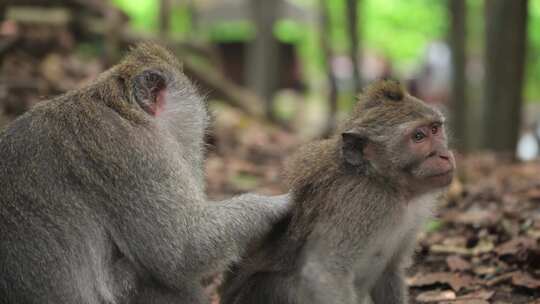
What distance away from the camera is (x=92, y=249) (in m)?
4.01

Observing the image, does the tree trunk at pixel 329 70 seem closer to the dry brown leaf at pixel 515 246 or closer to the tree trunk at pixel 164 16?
the tree trunk at pixel 164 16

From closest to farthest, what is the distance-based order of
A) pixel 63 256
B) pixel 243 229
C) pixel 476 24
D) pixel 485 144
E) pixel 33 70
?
pixel 63 256 → pixel 243 229 → pixel 33 70 → pixel 485 144 → pixel 476 24

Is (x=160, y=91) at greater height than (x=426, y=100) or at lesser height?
greater

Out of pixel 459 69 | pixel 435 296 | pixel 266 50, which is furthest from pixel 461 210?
pixel 266 50

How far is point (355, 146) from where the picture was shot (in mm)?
4512

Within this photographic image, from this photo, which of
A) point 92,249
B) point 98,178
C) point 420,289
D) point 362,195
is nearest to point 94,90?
point 98,178

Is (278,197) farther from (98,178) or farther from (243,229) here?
(98,178)

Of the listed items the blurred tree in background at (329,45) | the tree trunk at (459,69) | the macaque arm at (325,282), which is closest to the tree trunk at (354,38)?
the blurred tree in background at (329,45)

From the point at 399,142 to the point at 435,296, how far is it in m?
1.29

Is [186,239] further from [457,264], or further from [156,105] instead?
[457,264]

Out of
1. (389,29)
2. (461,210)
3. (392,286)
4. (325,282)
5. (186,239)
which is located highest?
(186,239)

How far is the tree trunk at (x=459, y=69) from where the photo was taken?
1406 cm

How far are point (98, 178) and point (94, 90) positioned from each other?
0.61 m

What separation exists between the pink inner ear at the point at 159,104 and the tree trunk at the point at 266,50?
12335 millimetres
